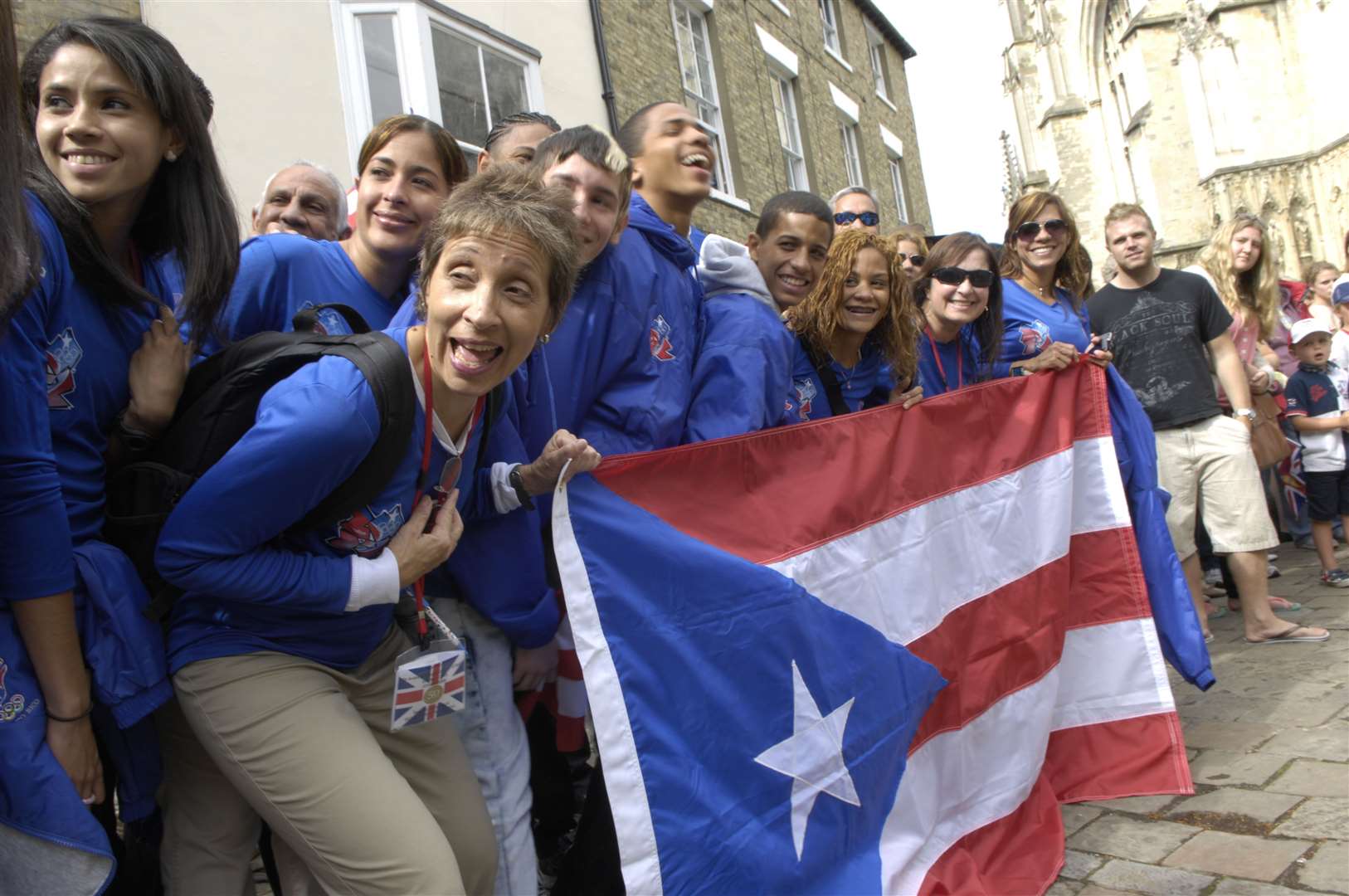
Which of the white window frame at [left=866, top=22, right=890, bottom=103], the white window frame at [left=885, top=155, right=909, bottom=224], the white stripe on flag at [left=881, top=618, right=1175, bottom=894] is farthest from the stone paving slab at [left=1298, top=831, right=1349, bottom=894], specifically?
the white window frame at [left=866, top=22, right=890, bottom=103]

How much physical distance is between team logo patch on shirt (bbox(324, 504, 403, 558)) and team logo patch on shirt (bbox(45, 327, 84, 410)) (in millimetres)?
555

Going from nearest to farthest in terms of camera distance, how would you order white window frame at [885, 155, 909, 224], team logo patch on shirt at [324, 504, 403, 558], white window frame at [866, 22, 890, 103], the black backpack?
the black backpack, team logo patch on shirt at [324, 504, 403, 558], white window frame at [866, 22, 890, 103], white window frame at [885, 155, 909, 224]

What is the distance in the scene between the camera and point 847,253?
3695 mm

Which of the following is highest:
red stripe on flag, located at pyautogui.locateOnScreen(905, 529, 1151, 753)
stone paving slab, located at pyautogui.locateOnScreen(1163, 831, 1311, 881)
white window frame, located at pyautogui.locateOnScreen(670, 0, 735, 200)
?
white window frame, located at pyautogui.locateOnScreen(670, 0, 735, 200)

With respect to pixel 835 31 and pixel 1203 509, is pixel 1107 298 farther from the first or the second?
pixel 835 31

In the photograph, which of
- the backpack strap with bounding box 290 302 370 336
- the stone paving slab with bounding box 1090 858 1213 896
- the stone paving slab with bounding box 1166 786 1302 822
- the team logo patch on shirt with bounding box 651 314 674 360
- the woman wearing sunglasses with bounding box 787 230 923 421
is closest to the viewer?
the backpack strap with bounding box 290 302 370 336

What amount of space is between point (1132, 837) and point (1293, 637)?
2.68 meters

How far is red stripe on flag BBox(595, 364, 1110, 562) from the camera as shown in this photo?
2717 mm

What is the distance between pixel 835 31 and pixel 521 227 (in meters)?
17.0

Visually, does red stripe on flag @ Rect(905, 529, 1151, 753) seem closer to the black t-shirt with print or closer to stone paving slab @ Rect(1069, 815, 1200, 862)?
stone paving slab @ Rect(1069, 815, 1200, 862)

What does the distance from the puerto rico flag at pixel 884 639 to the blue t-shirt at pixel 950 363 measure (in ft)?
1.37

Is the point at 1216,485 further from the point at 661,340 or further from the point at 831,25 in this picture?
the point at 831,25

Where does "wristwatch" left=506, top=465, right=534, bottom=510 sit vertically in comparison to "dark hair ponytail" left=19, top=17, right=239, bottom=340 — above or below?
below

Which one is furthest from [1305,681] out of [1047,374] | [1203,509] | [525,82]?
[525,82]
